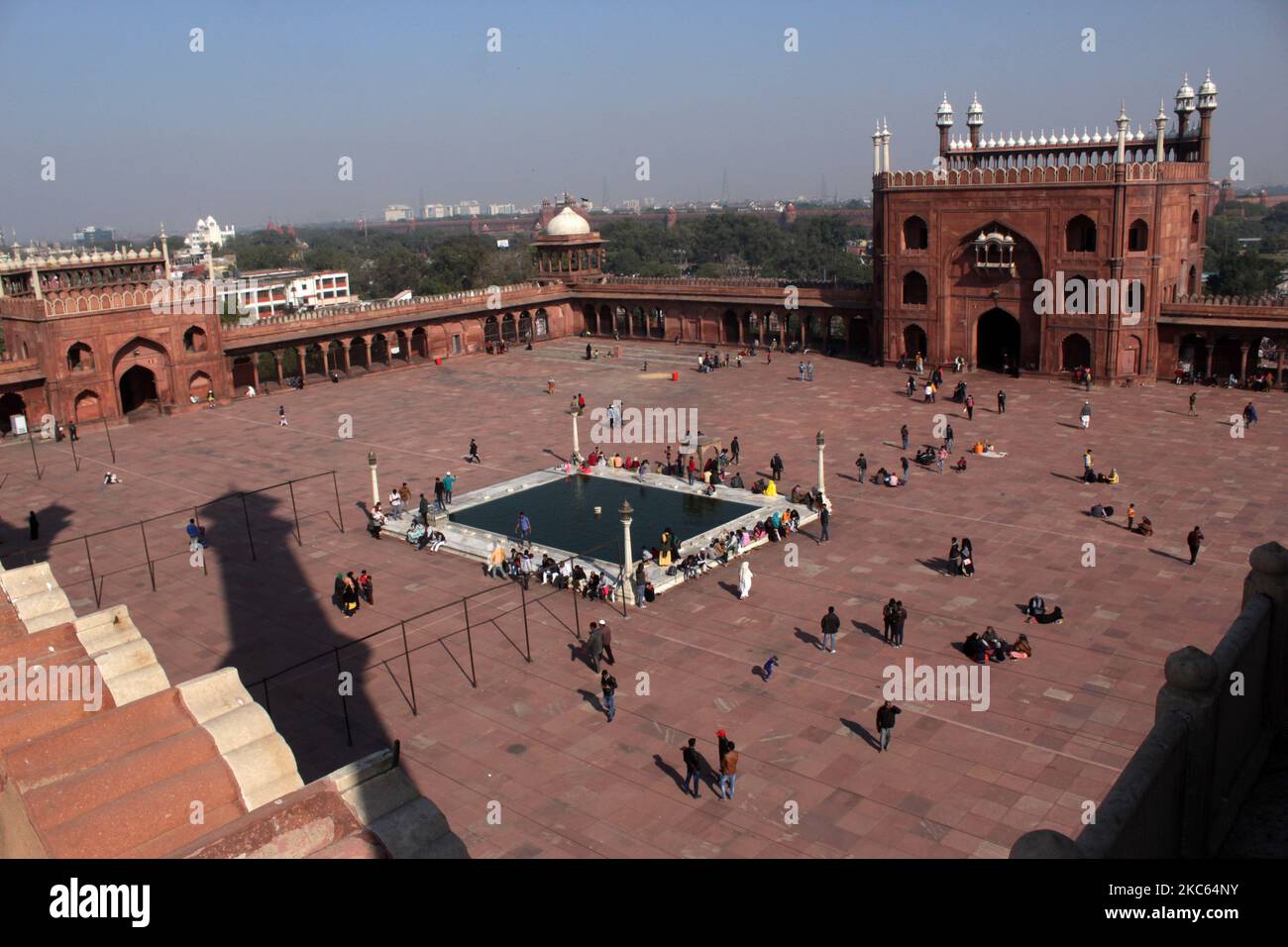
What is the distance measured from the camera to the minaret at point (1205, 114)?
133 feet

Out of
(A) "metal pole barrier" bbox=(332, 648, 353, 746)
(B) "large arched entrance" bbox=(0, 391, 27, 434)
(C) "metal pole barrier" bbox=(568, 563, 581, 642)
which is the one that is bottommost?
(A) "metal pole barrier" bbox=(332, 648, 353, 746)

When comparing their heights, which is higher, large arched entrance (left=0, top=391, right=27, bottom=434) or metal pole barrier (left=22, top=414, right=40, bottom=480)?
large arched entrance (left=0, top=391, right=27, bottom=434)

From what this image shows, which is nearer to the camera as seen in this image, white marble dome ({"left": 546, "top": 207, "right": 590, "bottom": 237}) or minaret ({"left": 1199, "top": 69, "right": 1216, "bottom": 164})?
minaret ({"left": 1199, "top": 69, "right": 1216, "bottom": 164})

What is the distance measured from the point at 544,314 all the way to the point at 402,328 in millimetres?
10351

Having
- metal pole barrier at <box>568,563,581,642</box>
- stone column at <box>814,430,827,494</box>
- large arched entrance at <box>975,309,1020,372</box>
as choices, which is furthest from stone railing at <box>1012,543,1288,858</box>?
large arched entrance at <box>975,309,1020,372</box>

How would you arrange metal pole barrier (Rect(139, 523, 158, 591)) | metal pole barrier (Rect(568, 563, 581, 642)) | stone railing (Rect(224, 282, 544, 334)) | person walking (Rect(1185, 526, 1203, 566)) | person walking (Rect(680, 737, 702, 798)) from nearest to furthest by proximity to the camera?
person walking (Rect(680, 737, 702, 798)) < metal pole barrier (Rect(568, 563, 581, 642)) < person walking (Rect(1185, 526, 1203, 566)) < metal pole barrier (Rect(139, 523, 158, 591)) < stone railing (Rect(224, 282, 544, 334))

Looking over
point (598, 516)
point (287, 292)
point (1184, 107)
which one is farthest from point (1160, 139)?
point (287, 292)

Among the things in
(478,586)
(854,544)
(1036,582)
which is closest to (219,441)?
(478,586)

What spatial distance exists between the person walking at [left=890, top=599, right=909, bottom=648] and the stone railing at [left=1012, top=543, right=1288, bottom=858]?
8.19 metres

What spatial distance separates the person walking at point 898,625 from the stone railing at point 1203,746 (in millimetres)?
8188

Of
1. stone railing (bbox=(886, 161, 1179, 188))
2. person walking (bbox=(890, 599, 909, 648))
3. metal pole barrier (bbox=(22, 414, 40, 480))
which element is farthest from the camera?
stone railing (bbox=(886, 161, 1179, 188))

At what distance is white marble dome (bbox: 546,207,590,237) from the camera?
59.9m

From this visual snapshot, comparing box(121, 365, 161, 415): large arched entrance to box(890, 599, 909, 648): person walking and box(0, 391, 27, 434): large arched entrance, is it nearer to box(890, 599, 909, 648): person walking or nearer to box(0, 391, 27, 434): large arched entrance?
box(0, 391, 27, 434): large arched entrance
